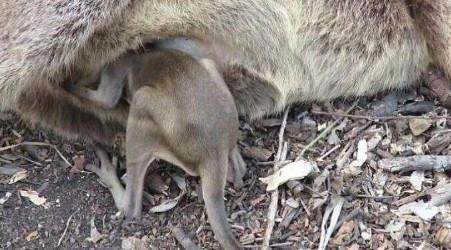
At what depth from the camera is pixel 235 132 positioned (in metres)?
3.86

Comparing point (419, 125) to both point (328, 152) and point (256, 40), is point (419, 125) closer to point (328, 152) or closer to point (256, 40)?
point (328, 152)

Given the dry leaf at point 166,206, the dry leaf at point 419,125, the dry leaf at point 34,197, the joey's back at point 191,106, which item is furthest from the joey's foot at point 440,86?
the dry leaf at point 34,197

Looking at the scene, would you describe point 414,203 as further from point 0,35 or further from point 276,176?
point 0,35

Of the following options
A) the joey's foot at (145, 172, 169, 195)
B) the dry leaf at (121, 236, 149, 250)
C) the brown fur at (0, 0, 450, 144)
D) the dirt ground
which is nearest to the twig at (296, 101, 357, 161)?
the dirt ground

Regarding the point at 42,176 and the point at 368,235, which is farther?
the point at 42,176

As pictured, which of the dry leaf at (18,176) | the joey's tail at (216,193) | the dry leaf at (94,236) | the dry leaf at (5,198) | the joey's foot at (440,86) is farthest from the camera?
the joey's foot at (440,86)

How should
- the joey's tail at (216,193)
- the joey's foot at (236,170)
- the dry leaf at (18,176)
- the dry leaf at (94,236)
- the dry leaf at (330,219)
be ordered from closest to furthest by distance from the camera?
1. the joey's tail at (216,193)
2. the dry leaf at (330,219)
3. the dry leaf at (94,236)
4. the joey's foot at (236,170)
5. the dry leaf at (18,176)

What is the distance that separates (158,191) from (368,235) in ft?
3.63

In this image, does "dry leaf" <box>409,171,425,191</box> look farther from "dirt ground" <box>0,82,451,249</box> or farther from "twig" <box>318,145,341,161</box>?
"twig" <box>318,145,341,161</box>

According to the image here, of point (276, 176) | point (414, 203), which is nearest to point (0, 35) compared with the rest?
point (276, 176)

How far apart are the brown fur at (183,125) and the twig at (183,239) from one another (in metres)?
0.21

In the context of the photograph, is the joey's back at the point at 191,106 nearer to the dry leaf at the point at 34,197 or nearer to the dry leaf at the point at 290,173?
the dry leaf at the point at 290,173

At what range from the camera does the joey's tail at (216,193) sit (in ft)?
12.2

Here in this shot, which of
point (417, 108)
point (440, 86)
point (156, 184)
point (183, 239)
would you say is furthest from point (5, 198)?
point (440, 86)
